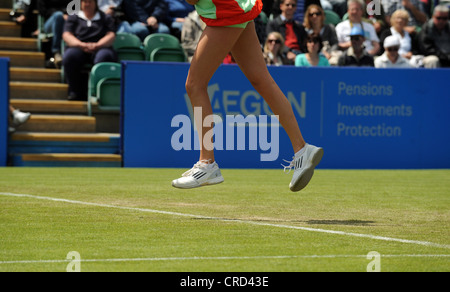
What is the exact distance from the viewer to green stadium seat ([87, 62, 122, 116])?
14117 mm

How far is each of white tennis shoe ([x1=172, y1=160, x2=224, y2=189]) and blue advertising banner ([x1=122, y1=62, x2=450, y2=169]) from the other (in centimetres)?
637

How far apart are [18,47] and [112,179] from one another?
677 centimetres

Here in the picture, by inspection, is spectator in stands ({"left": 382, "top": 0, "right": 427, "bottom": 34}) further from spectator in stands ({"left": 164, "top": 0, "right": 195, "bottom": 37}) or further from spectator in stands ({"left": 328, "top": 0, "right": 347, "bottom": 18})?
spectator in stands ({"left": 164, "top": 0, "right": 195, "bottom": 37})

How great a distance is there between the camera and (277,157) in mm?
14031

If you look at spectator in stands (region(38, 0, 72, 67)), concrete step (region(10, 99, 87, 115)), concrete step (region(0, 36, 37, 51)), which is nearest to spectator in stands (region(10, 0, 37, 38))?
concrete step (region(0, 36, 37, 51))

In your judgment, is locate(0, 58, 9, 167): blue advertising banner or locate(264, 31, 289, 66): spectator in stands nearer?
locate(0, 58, 9, 167): blue advertising banner

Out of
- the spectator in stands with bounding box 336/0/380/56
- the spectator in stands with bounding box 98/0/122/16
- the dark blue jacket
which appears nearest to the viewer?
the spectator in stands with bounding box 98/0/122/16

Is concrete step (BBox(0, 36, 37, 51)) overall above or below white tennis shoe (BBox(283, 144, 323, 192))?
above

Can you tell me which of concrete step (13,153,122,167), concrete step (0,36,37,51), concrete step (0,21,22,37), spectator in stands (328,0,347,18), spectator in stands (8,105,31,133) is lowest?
concrete step (13,153,122,167)

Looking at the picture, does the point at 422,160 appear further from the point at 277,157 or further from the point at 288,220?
the point at 288,220

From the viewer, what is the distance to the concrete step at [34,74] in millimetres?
15250

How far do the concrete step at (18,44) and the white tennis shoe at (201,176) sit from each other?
10.2 metres

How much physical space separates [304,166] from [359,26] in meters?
10.1

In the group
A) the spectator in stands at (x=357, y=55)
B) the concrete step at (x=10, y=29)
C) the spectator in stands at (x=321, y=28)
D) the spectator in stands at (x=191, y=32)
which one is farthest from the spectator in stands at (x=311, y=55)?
the concrete step at (x=10, y=29)
